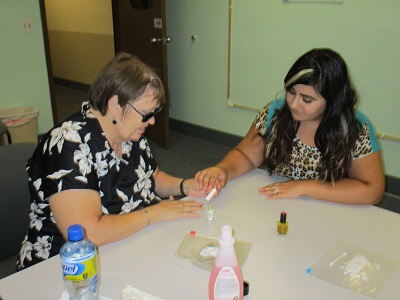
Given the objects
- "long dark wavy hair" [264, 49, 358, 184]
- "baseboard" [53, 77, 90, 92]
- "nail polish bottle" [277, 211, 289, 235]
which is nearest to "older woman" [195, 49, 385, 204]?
"long dark wavy hair" [264, 49, 358, 184]

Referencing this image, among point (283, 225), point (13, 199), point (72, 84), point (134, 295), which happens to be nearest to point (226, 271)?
point (134, 295)

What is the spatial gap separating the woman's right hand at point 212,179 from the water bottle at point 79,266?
26.8 inches

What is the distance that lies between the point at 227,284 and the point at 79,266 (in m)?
0.34

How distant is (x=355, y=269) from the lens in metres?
1.18

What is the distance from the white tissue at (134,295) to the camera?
3.41 feet

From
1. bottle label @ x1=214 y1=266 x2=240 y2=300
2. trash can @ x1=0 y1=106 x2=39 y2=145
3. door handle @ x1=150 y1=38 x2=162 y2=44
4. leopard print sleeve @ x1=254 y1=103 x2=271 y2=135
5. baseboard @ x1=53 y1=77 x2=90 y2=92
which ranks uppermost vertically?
door handle @ x1=150 y1=38 x2=162 y2=44

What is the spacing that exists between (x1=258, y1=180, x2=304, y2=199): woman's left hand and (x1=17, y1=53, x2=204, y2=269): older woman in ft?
0.97

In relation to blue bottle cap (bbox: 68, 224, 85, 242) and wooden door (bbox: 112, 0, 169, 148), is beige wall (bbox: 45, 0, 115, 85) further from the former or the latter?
blue bottle cap (bbox: 68, 224, 85, 242)

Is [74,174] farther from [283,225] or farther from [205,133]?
[205,133]

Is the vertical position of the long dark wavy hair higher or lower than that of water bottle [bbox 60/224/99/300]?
higher

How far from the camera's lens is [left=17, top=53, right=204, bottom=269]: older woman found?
1.26 m

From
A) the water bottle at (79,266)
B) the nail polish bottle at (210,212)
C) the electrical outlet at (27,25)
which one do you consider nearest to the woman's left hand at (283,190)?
the nail polish bottle at (210,212)

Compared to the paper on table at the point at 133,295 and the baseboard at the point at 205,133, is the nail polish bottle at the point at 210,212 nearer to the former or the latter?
the paper on table at the point at 133,295

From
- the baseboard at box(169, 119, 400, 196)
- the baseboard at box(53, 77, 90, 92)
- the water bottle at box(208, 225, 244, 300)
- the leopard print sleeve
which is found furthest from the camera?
the baseboard at box(53, 77, 90, 92)
